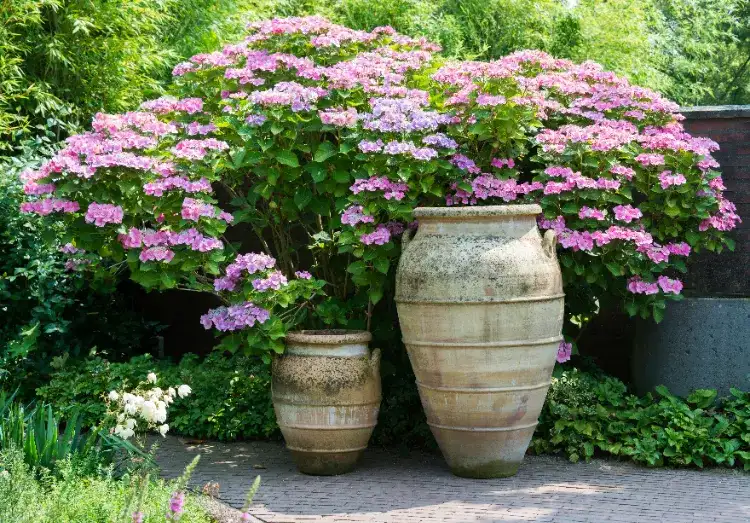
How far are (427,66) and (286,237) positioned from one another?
1.29 meters

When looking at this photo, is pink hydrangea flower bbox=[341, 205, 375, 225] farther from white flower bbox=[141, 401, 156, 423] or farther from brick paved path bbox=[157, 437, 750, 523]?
Result: white flower bbox=[141, 401, 156, 423]

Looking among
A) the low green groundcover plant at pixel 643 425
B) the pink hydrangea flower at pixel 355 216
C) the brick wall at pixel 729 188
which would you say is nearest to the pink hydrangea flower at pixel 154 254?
A: the pink hydrangea flower at pixel 355 216

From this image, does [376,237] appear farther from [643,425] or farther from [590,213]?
[643,425]

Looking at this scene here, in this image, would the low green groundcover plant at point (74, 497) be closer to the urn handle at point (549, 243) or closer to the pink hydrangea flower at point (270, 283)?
the pink hydrangea flower at point (270, 283)

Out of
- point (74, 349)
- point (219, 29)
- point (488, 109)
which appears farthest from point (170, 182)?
point (219, 29)

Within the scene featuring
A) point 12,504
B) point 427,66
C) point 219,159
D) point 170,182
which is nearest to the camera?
point 12,504

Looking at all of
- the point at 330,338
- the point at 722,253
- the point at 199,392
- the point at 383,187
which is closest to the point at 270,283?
the point at 330,338

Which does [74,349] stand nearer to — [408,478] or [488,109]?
[408,478]

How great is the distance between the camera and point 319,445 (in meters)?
5.05

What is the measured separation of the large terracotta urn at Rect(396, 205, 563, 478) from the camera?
4754 mm

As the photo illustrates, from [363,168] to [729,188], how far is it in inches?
92.7

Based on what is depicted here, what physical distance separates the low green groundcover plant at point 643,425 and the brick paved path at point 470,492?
0.29 ft

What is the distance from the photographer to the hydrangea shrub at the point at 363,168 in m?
4.99

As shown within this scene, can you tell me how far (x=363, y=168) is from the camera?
5.16 m
